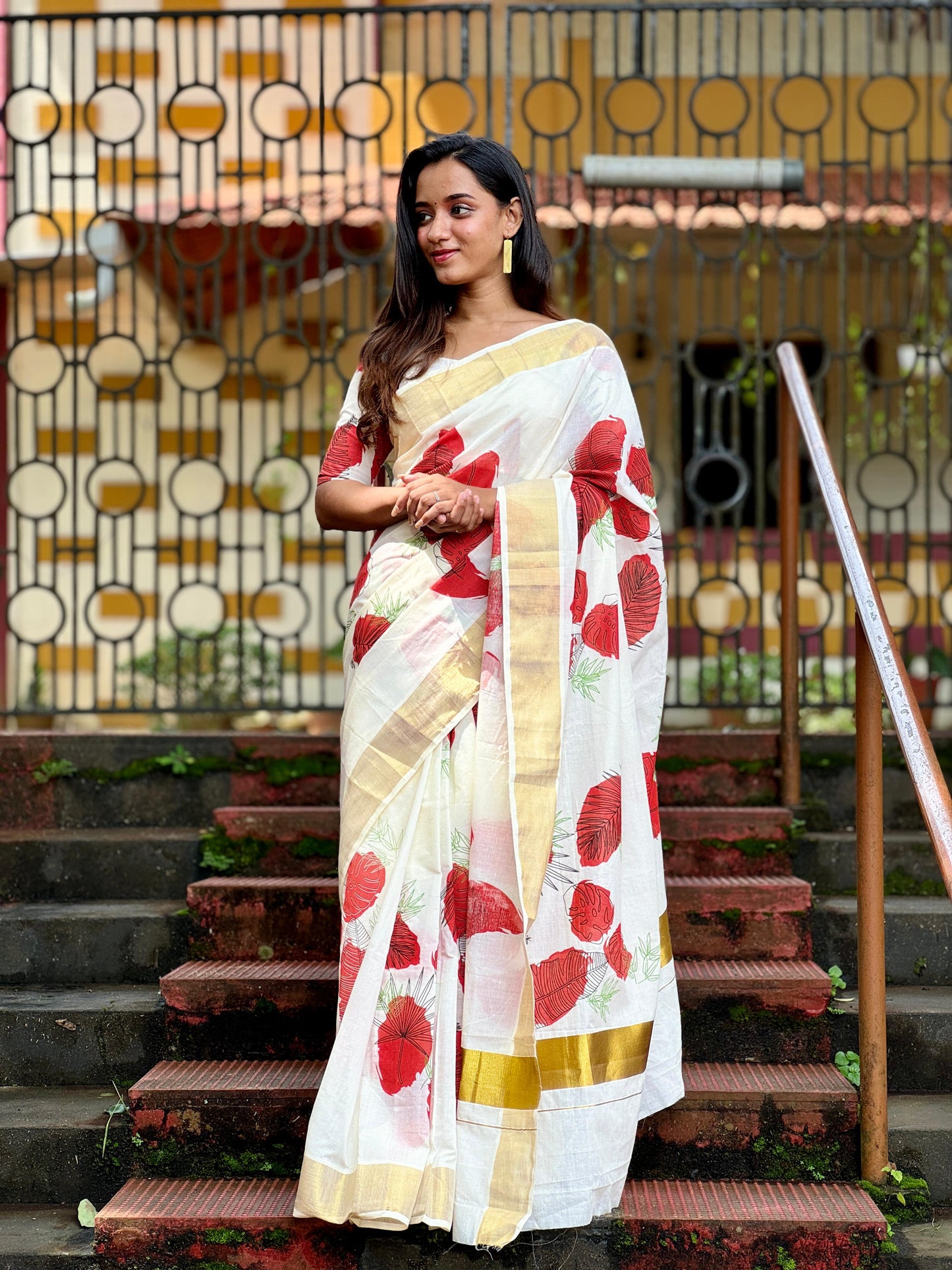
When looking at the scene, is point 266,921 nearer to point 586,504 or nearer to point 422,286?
point 586,504

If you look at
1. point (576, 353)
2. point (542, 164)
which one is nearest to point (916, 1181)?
point (576, 353)

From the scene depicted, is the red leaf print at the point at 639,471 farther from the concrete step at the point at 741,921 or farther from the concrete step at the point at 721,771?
the concrete step at the point at 721,771

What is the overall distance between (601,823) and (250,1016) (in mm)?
1071

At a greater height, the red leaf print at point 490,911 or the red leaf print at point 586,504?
the red leaf print at point 586,504

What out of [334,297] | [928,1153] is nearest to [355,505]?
[928,1153]

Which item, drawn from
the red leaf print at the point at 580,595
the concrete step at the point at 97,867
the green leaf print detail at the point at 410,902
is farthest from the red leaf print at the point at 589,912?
the concrete step at the point at 97,867

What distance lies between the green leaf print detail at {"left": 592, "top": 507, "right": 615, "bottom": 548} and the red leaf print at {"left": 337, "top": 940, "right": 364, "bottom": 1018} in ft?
2.82

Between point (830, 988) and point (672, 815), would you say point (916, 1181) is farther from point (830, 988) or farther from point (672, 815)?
point (672, 815)

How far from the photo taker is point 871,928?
2678 millimetres

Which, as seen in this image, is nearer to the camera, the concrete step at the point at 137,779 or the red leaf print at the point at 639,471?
the red leaf print at the point at 639,471

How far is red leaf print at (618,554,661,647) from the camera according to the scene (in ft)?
8.54

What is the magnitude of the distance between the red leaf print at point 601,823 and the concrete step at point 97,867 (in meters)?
1.56

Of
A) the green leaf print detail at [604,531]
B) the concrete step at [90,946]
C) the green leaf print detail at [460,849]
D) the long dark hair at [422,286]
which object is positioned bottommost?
the concrete step at [90,946]

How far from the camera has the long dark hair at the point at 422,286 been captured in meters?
2.52
